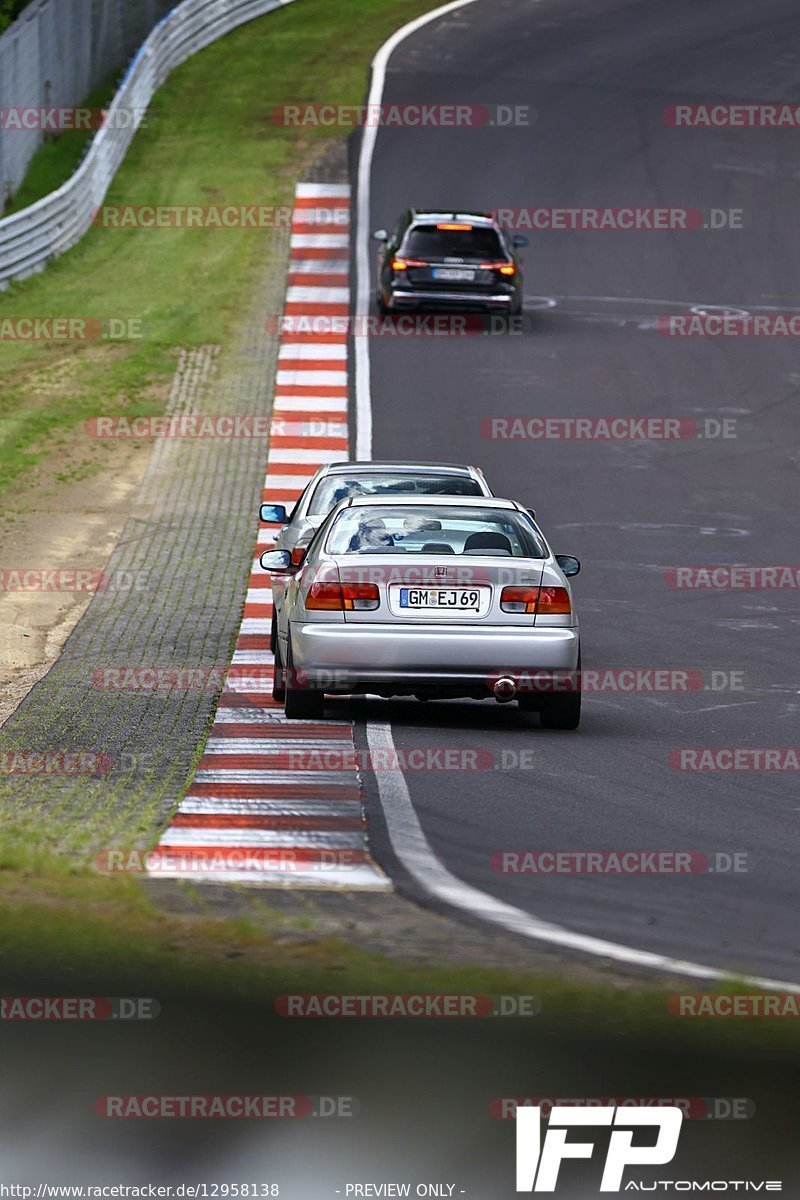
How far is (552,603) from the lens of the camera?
38.0 feet

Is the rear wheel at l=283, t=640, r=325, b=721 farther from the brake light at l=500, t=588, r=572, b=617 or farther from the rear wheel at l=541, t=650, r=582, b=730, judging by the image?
the rear wheel at l=541, t=650, r=582, b=730

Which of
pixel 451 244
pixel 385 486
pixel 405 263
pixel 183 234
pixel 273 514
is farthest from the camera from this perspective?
pixel 183 234

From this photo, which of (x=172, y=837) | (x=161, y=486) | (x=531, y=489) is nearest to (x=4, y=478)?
(x=161, y=486)

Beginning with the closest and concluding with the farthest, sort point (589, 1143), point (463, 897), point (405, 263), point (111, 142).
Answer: point (589, 1143) < point (463, 897) < point (405, 263) < point (111, 142)

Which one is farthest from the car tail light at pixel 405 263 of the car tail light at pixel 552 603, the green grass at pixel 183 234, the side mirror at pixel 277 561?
the car tail light at pixel 552 603

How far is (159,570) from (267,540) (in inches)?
67.4

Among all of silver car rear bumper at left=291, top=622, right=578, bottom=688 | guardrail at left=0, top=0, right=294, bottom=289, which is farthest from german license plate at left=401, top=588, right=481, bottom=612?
guardrail at left=0, top=0, right=294, bottom=289

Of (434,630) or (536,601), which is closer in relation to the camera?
(434,630)

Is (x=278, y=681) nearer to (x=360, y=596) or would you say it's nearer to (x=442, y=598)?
(x=360, y=596)

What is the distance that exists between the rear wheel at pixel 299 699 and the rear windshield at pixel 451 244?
700 inches

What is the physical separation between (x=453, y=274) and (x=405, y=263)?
2.30ft

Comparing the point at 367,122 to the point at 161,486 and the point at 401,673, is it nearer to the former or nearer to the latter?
the point at 161,486

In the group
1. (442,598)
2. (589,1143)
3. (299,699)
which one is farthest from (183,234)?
(589,1143)

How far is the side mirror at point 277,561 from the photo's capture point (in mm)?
12820
